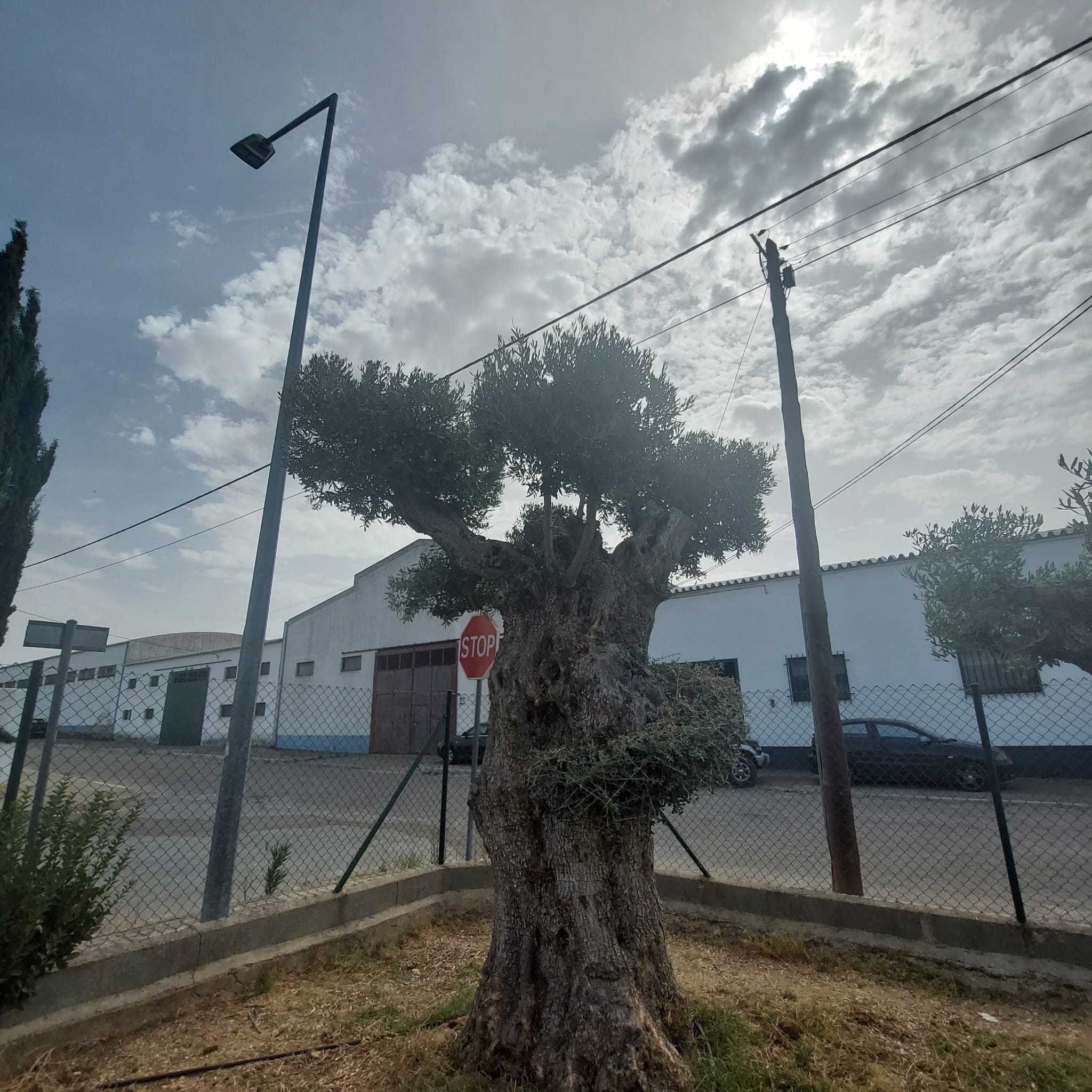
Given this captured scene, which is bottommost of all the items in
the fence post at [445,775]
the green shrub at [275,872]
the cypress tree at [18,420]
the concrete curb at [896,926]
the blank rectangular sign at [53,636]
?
the concrete curb at [896,926]

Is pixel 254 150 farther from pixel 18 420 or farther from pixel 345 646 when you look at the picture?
pixel 345 646

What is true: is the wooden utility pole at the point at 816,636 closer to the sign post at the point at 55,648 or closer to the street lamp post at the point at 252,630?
the street lamp post at the point at 252,630

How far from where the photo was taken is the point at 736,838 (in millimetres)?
8352

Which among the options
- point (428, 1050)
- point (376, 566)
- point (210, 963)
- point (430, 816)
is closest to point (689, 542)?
point (428, 1050)

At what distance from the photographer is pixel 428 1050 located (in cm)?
295

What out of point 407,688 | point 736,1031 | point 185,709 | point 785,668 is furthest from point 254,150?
point 185,709

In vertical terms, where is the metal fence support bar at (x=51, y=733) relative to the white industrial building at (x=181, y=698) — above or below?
below

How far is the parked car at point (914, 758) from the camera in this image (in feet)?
39.6

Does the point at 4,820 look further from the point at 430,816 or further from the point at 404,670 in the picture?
the point at 404,670

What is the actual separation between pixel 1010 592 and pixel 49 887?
7.47 metres

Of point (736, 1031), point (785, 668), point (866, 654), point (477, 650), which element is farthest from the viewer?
point (785, 668)

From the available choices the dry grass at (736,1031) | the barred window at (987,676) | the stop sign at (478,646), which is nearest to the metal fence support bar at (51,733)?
the dry grass at (736,1031)

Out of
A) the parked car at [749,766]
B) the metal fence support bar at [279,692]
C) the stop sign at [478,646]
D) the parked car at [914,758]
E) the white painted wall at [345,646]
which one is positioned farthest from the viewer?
the metal fence support bar at [279,692]

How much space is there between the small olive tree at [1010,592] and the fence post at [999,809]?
190cm
